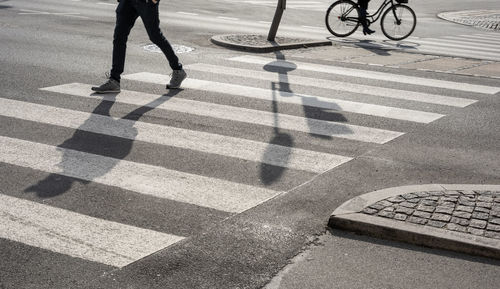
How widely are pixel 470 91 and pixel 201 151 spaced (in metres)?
5.03

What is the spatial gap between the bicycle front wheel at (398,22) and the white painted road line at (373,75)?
4.67m

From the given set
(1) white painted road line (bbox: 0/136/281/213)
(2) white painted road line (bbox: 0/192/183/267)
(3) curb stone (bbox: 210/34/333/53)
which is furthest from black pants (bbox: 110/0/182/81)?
(2) white painted road line (bbox: 0/192/183/267)

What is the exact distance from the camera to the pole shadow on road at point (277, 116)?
251 inches

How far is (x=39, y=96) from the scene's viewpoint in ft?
28.9

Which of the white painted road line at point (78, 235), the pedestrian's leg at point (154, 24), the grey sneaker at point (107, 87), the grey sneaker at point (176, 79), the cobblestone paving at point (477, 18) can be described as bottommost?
the white painted road line at point (78, 235)

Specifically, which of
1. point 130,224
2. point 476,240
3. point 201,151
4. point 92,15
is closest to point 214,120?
point 201,151

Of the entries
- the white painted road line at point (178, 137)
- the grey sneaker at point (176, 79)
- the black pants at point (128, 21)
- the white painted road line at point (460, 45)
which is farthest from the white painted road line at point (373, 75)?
the white painted road line at point (460, 45)

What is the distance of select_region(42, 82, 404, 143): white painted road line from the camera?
7707 millimetres

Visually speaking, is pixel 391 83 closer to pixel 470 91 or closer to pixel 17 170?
pixel 470 91

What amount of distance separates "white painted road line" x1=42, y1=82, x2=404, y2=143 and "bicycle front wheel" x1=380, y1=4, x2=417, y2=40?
27.0 feet

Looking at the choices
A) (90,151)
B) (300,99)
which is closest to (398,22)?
(300,99)

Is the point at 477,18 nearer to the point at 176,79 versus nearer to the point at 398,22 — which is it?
the point at 398,22

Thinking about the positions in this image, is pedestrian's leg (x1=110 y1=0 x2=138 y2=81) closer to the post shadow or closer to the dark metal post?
the post shadow

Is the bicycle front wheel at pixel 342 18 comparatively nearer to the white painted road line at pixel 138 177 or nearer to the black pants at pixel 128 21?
the black pants at pixel 128 21
